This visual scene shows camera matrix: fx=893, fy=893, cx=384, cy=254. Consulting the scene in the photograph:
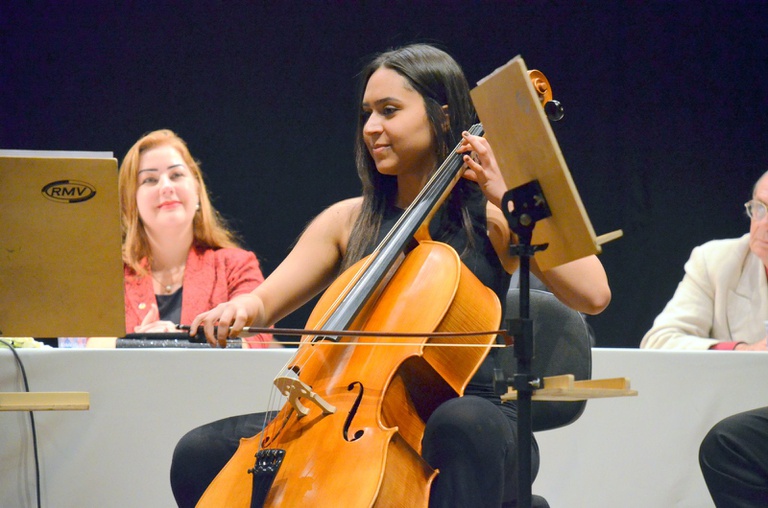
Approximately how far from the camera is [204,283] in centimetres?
284

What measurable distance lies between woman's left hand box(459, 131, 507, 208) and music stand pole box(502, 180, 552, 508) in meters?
0.16

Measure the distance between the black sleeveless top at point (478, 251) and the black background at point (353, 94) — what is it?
177 centimetres

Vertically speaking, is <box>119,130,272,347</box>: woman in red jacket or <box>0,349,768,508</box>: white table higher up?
<box>119,130,272,347</box>: woman in red jacket

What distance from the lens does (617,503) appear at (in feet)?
6.20

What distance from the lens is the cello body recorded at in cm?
119

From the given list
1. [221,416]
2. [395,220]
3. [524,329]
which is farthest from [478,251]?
[221,416]

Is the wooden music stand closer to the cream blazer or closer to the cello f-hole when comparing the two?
the cello f-hole

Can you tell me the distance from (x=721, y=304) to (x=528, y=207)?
1.65 m

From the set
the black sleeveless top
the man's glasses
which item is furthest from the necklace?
the man's glasses

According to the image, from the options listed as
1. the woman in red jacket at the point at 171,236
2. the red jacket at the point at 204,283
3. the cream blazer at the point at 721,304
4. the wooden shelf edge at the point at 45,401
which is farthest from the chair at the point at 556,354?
the woman in red jacket at the point at 171,236

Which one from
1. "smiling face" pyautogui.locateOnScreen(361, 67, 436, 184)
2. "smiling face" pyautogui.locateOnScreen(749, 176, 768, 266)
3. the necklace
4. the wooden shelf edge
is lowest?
the necklace

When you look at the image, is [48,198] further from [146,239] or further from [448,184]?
[146,239]

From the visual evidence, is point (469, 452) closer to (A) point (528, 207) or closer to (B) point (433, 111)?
(A) point (528, 207)

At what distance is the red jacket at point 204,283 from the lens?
2768 millimetres
